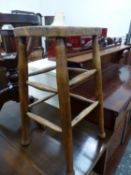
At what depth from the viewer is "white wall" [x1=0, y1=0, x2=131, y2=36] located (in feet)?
9.07

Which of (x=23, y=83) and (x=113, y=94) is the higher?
(x=23, y=83)

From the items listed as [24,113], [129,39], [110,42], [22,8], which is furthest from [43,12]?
[24,113]

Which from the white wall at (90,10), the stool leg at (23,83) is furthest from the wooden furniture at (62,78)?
the white wall at (90,10)

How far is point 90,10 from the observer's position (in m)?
3.32

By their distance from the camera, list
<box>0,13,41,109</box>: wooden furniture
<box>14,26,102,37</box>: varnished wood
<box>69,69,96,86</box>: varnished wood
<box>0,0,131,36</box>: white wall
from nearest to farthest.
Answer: <box>14,26,102,37</box>: varnished wood
<box>69,69,96,86</box>: varnished wood
<box>0,13,41,109</box>: wooden furniture
<box>0,0,131,36</box>: white wall

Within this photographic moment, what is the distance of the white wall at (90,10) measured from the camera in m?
2.77

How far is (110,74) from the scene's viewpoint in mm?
1365

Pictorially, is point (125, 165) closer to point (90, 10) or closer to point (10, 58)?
point (10, 58)

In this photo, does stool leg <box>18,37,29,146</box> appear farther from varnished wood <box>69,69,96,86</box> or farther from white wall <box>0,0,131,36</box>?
white wall <box>0,0,131,36</box>

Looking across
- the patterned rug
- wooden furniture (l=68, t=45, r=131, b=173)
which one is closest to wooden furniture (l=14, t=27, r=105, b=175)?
wooden furniture (l=68, t=45, r=131, b=173)

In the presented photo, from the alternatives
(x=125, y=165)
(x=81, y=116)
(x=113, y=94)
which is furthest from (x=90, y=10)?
(x=81, y=116)

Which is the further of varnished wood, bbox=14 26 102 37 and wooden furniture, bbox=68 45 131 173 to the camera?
wooden furniture, bbox=68 45 131 173

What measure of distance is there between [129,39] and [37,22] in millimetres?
1783

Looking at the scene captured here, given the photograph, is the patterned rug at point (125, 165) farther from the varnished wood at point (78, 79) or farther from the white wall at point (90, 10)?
the white wall at point (90, 10)
